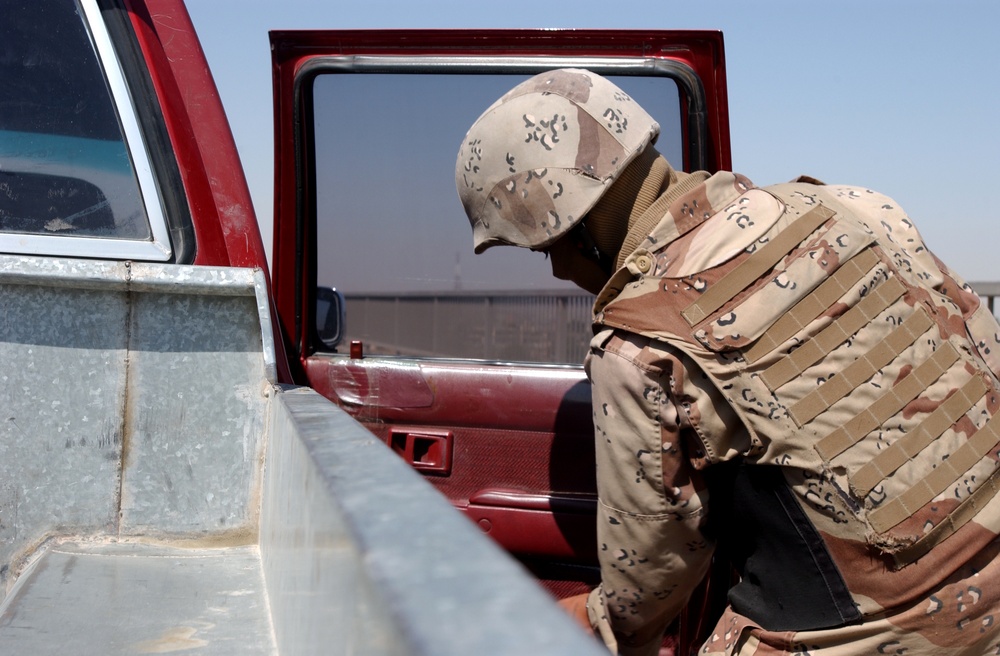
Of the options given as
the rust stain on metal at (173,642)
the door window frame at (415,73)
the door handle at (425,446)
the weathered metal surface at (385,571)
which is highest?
the door window frame at (415,73)

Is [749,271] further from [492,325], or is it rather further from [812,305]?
[492,325]

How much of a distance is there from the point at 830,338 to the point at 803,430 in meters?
0.17

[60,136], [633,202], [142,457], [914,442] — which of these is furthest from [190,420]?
[914,442]

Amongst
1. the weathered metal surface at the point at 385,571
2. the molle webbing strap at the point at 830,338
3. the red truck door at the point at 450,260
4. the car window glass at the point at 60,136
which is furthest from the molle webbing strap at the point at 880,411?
the car window glass at the point at 60,136

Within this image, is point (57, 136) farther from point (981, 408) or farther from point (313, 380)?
point (981, 408)

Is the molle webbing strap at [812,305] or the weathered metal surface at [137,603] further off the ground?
the molle webbing strap at [812,305]

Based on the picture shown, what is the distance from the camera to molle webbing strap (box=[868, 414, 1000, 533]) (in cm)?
149

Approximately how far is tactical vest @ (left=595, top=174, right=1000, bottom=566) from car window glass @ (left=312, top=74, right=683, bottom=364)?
2.84ft

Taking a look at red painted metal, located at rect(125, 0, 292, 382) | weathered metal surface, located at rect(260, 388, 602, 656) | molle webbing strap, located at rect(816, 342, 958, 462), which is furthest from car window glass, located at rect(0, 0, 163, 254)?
molle webbing strap, located at rect(816, 342, 958, 462)

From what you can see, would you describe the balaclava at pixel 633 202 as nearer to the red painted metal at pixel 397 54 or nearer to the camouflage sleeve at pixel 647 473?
the camouflage sleeve at pixel 647 473

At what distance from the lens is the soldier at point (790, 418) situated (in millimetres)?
1516

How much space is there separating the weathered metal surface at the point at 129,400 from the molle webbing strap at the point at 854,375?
984mm

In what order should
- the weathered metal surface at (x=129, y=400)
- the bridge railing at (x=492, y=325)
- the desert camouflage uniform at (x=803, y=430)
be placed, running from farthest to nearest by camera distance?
the bridge railing at (x=492, y=325) < the weathered metal surface at (x=129, y=400) < the desert camouflage uniform at (x=803, y=430)

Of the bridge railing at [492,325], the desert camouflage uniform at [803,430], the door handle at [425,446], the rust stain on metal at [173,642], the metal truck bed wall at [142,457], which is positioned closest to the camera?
the rust stain on metal at [173,642]
